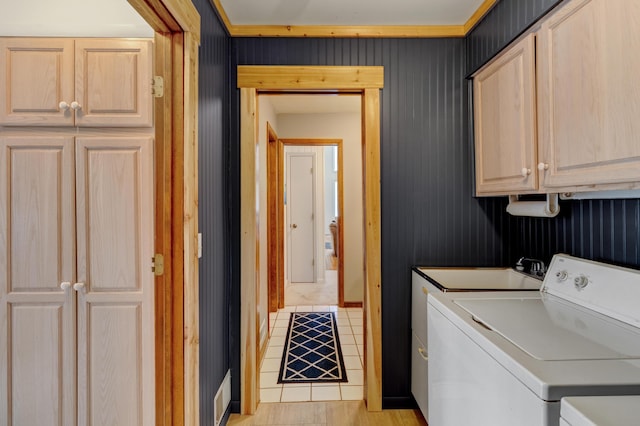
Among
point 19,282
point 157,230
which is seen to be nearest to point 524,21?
point 157,230

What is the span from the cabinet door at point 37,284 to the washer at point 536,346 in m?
1.69

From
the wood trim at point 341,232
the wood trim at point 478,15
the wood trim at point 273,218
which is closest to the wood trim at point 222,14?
the wood trim at point 478,15

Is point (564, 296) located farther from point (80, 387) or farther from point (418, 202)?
point (80, 387)

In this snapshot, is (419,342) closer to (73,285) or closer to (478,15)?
(73,285)

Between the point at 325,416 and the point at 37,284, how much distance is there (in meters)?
→ 1.71

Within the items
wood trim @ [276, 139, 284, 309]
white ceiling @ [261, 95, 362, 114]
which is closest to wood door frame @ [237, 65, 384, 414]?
white ceiling @ [261, 95, 362, 114]

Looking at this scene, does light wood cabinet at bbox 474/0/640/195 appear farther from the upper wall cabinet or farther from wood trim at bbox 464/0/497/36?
the upper wall cabinet

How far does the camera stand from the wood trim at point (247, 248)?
2.07 m

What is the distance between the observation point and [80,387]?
1.55m

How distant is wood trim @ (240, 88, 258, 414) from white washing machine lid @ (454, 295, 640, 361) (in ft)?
4.18

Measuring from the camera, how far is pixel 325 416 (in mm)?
2023

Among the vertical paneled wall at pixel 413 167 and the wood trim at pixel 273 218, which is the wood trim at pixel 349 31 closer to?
the vertical paneled wall at pixel 413 167

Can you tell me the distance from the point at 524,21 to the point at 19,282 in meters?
2.66

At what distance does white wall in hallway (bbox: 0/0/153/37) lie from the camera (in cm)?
155
